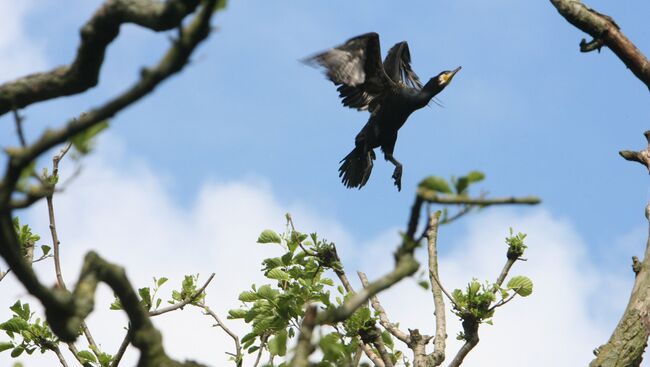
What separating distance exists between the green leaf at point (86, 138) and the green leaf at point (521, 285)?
3.80 metres

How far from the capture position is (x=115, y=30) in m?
2.58

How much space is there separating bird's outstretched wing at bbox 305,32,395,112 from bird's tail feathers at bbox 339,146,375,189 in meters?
0.46

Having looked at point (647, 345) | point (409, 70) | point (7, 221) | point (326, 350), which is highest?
point (409, 70)

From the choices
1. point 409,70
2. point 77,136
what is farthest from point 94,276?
point 409,70

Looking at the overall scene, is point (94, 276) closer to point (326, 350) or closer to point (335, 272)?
point (326, 350)

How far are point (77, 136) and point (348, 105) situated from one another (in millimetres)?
7172

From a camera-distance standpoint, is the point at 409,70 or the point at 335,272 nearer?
the point at 335,272

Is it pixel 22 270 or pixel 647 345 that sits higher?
pixel 647 345

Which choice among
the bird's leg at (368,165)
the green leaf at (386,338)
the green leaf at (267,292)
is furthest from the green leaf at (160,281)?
the bird's leg at (368,165)

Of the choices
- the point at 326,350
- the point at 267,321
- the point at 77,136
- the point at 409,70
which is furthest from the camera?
the point at 409,70

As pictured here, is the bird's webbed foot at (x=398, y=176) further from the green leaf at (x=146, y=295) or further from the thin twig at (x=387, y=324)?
the green leaf at (x=146, y=295)

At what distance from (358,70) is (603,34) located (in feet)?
8.50

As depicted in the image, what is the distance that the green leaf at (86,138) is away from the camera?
7.54 feet

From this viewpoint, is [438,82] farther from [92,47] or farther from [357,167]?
[92,47]
